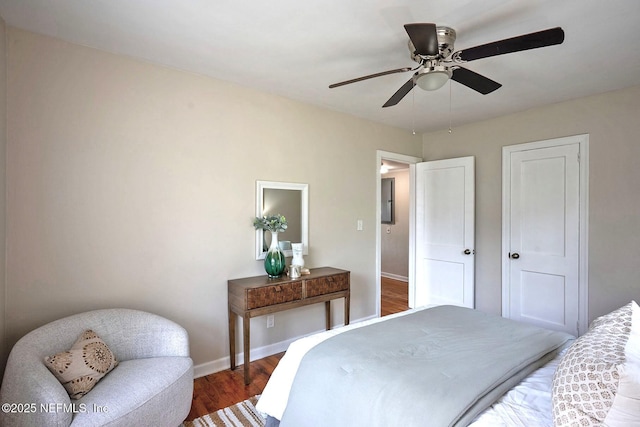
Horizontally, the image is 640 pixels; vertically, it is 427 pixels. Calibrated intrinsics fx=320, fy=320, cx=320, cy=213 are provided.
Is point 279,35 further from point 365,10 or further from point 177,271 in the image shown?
point 177,271

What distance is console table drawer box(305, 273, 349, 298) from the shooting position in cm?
280

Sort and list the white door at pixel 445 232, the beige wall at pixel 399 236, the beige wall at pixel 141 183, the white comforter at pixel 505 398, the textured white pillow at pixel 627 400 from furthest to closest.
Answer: the beige wall at pixel 399 236
the white door at pixel 445 232
the beige wall at pixel 141 183
the white comforter at pixel 505 398
the textured white pillow at pixel 627 400

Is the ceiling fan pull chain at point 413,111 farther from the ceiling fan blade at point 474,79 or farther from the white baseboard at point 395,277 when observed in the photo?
the white baseboard at point 395,277

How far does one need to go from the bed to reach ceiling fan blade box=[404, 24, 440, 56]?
1.43 meters

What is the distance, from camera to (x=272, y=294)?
2.57 m

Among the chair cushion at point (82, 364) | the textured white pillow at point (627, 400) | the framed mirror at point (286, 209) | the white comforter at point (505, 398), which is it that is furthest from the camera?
the framed mirror at point (286, 209)

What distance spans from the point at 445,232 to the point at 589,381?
312 cm

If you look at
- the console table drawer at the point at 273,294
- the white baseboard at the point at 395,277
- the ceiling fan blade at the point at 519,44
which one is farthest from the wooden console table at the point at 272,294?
the white baseboard at the point at 395,277

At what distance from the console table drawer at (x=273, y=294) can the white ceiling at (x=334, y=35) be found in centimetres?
169

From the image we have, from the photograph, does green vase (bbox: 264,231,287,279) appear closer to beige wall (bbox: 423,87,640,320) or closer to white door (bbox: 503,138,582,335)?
white door (bbox: 503,138,582,335)


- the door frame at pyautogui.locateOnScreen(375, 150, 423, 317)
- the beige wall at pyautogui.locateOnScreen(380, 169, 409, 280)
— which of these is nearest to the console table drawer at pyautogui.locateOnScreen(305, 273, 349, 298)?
the door frame at pyautogui.locateOnScreen(375, 150, 423, 317)

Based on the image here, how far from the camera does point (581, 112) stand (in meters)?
3.01

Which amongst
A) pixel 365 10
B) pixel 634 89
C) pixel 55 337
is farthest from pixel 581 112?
pixel 55 337

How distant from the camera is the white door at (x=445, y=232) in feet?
12.4
